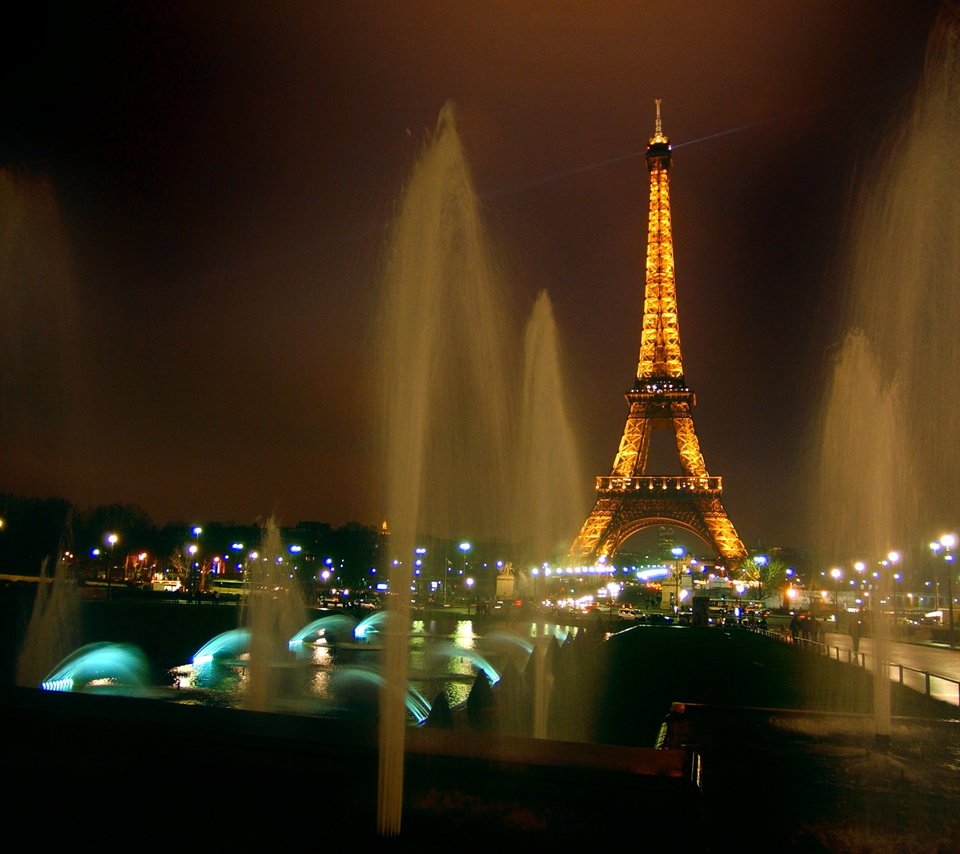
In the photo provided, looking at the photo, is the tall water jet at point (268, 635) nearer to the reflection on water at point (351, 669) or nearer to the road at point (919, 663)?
the reflection on water at point (351, 669)

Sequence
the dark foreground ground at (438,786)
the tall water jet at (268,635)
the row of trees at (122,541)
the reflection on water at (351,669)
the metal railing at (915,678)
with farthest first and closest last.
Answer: the row of trees at (122,541) < the tall water jet at (268,635) < the reflection on water at (351,669) < the metal railing at (915,678) < the dark foreground ground at (438,786)

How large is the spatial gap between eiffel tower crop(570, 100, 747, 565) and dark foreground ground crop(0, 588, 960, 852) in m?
69.3

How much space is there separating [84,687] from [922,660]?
24322 millimetres

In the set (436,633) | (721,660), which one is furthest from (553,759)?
(436,633)

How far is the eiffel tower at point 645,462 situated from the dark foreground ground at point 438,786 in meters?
69.3

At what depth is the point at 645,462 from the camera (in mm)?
86125

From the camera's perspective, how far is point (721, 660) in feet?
77.2

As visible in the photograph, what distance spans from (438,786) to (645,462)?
8050 centimetres

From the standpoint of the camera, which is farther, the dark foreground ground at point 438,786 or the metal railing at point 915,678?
the metal railing at point 915,678

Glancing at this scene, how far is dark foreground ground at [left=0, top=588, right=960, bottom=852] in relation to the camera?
21.9ft

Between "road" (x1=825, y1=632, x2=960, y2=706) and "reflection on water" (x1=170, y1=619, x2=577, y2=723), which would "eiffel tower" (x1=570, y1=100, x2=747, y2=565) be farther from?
"reflection on water" (x1=170, y1=619, x2=577, y2=723)

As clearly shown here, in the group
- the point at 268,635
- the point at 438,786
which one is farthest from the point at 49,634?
the point at 438,786

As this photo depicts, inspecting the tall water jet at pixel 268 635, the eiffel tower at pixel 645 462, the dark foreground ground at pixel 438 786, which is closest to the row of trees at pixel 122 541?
the tall water jet at pixel 268 635

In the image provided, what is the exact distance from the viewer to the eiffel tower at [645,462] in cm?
7988
